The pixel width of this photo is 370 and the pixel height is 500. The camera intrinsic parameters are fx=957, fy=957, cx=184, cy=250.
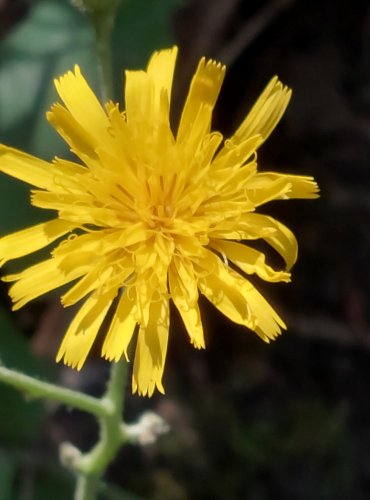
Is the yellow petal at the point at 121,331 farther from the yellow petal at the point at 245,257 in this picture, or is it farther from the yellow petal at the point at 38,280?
the yellow petal at the point at 245,257

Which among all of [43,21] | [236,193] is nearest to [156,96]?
[236,193]

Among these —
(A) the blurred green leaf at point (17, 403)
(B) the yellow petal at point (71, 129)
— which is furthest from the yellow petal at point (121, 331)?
(A) the blurred green leaf at point (17, 403)

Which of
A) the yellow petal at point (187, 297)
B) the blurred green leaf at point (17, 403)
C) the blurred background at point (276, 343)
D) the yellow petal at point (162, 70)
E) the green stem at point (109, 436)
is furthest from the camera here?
the blurred background at point (276, 343)

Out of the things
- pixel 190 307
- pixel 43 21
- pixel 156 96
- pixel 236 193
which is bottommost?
pixel 190 307

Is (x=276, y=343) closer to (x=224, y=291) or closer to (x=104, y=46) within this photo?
(x=224, y=291)

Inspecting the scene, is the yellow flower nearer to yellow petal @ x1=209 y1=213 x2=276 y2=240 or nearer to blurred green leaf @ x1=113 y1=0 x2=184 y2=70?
yellow petal @ x1=209 y1=213 x2=276 y2=240

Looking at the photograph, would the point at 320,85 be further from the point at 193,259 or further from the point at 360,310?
the point at 193,259

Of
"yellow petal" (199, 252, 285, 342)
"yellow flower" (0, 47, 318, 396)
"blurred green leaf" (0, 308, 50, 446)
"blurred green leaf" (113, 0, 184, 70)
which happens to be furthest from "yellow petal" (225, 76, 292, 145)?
"blurred green leaf" (0, 308, 50, 446)
